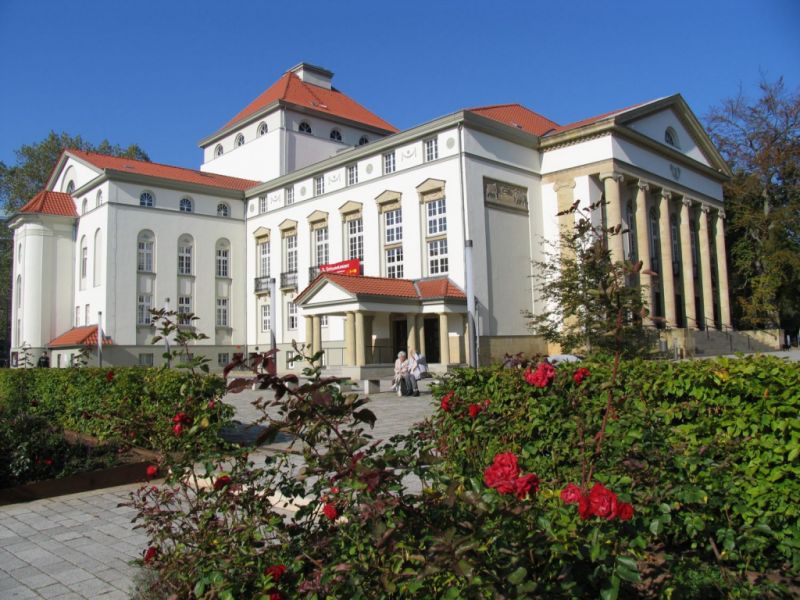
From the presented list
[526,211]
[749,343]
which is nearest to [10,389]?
[526,211]

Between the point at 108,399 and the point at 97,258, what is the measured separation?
3395cm

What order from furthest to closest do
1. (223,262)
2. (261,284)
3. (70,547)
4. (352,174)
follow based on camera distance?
→ (223,262), (261,284), (352,174), (70,547)

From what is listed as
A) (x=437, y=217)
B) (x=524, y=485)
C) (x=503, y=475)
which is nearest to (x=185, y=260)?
(x=437, y=217)

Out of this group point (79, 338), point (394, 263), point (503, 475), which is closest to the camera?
point (503, 475)

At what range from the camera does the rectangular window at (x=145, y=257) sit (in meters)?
41.2

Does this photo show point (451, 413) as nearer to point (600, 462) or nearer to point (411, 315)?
point (600, 462)

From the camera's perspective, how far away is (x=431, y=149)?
34562 millimetres

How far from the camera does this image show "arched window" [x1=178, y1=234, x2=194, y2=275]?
42781mm

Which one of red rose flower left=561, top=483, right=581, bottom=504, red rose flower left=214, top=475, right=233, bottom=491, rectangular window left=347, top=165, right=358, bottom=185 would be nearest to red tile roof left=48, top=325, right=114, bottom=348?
rectangular window left=347, top=165, right=358, bottom=185

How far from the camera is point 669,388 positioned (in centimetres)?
511

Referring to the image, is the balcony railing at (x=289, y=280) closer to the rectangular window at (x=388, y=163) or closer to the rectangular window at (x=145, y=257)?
the rectangular window at (x=145, y=257)

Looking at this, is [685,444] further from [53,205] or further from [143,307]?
[53,205]

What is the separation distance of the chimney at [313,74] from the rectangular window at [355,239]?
22966 millimetres

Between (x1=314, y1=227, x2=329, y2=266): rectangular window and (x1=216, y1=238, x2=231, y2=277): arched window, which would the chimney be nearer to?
(x1=216, y1=238, x2=231, y2=277): arched window
